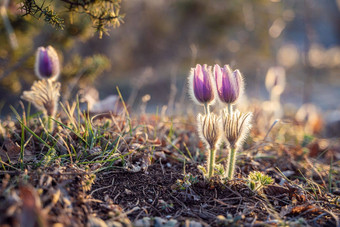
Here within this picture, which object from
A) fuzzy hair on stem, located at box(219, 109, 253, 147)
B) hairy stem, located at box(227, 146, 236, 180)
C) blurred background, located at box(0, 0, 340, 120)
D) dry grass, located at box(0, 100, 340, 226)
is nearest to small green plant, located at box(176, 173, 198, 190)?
dry grass, located at box(0, 100, 340, 226)

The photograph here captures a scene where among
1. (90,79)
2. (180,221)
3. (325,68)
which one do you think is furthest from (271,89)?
(325,68)

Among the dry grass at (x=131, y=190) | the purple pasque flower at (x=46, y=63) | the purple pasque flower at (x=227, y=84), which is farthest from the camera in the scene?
the purple pasque flower at (x=46, y=63)

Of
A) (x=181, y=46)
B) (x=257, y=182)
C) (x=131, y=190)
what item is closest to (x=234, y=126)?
(x=257, y=182)

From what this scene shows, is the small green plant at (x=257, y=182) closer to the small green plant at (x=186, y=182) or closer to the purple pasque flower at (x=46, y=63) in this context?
the small green plant at (x=186, y=182)

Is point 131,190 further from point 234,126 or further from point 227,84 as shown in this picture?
point 227,84

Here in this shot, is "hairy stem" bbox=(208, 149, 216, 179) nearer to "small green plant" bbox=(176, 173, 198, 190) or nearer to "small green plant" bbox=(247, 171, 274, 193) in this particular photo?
"small green plant" bbox=(176, 173, 198, 190)

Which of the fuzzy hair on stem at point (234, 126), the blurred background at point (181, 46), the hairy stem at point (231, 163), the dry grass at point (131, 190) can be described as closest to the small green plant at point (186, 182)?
the dry grass at point (131, 190)
